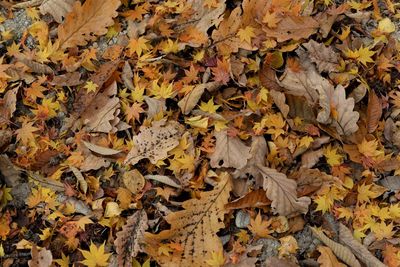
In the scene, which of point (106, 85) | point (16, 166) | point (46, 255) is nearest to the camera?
point (46, 255)

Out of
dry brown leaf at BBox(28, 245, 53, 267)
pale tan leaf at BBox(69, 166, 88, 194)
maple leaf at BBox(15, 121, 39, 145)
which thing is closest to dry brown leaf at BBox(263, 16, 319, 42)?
pale tan leaf at BBox(69, 166, 88, 194)

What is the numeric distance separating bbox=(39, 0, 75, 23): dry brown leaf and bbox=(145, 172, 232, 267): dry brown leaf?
4.25 ft

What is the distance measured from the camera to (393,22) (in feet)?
9.00

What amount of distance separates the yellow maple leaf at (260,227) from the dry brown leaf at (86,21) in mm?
1297

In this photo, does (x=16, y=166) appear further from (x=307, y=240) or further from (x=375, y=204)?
(x=375, y=204)

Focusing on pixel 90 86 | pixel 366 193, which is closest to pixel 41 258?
pixel 90 86

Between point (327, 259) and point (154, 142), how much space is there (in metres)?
0.93

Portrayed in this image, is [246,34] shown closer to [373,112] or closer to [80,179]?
[373,112]

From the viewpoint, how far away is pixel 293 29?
264 centimetres

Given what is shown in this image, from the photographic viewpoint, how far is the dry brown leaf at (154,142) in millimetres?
2387

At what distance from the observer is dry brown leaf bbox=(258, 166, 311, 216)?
225 cm

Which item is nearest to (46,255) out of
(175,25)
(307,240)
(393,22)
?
(307,240)

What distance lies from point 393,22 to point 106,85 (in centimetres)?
156

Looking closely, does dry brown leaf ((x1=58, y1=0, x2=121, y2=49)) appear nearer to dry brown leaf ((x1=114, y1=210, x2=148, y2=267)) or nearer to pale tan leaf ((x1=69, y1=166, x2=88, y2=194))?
pale tan leaf ((x1=69, y1=166, x2=88, y2=194))
